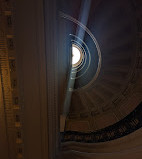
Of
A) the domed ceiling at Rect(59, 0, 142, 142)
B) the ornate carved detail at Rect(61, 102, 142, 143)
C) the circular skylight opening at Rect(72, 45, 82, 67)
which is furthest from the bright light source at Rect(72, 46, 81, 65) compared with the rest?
the ornate carved detail at Rect(61, 102, 142, 143)

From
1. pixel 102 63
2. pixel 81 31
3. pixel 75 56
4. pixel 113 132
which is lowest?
pixel 113 132

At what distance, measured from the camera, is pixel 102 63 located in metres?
6.63

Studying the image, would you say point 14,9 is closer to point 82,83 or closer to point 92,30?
point 92,30

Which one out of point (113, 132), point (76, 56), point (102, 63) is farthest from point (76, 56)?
point (113, 132)

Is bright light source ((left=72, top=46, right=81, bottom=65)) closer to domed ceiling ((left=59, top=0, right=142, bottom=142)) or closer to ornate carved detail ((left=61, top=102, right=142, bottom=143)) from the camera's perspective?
domed ceiling ((left=59, top=0, right=142, bottom=142))

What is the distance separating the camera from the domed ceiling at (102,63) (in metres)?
5.39

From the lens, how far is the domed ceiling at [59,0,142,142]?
5387 mm

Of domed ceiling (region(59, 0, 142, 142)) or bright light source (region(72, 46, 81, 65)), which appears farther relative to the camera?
bright light source (region(72, 46, 81, 65))

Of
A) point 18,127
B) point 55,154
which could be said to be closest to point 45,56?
point 18,127

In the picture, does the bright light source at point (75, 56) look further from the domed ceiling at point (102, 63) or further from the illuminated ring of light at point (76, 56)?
the domed ceiling at point (102, 63)

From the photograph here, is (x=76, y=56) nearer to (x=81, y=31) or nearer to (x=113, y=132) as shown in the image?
(x=81, y=31)

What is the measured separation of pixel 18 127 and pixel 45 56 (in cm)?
161

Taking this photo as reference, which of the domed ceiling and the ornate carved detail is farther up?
the domed ceiling

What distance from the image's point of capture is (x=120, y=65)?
6.38 m
